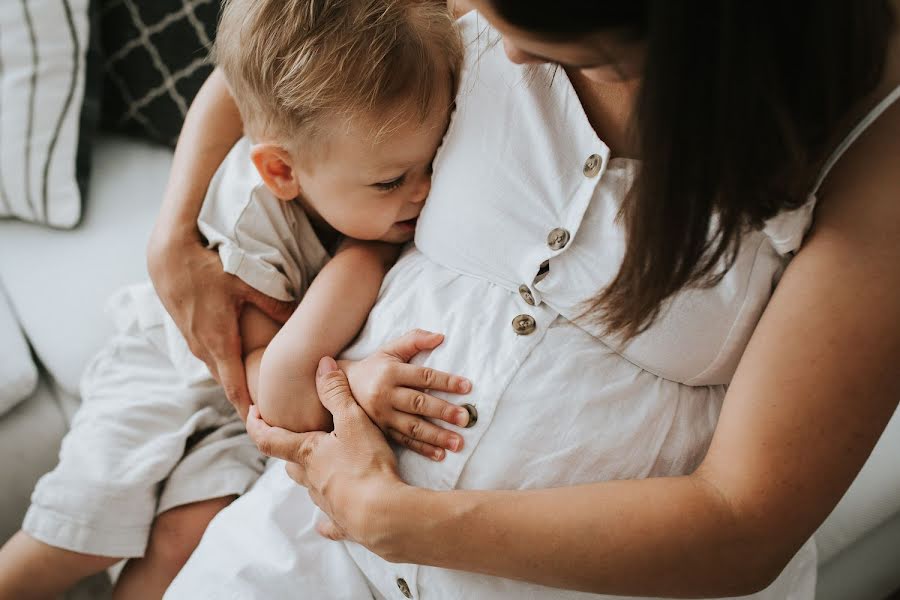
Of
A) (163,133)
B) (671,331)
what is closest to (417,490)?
(671,331)

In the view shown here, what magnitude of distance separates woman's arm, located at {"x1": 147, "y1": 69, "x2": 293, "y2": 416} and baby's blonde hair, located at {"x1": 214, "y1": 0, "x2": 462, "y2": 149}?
0.84 ft

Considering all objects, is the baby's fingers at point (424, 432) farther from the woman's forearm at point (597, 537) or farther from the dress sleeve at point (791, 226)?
the dress sleeve at point (791, 226)

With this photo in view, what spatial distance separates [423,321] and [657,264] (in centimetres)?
34

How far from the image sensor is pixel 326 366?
1.01 m

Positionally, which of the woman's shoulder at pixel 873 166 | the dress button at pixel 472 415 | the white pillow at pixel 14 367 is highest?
the woman's shoulder at pixel 873 166

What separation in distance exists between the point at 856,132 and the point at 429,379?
0.51 meters

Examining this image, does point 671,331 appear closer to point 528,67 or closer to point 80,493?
point 528,67

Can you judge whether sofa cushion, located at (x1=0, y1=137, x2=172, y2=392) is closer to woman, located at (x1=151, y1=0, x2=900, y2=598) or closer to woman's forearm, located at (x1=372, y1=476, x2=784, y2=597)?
woman, located at (x1=151, y1=0, x2=900, y2=598)

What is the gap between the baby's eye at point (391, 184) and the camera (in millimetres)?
1042

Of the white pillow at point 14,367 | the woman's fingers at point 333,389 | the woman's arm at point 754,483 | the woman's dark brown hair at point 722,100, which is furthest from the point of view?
the white pillow at point 14,367

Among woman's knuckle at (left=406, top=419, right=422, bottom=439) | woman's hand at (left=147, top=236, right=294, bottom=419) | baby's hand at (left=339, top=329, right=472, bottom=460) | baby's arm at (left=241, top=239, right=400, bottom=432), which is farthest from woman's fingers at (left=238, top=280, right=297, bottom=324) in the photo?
woman's knuckle at (left=406, top=419, right=422, bottom=439)

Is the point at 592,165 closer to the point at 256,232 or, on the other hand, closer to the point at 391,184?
the point at 391,184

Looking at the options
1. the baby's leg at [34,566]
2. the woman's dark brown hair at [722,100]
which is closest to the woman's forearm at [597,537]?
the woman's dark brown hair at [722,100]

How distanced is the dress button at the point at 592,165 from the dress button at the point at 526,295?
0.15 metres
